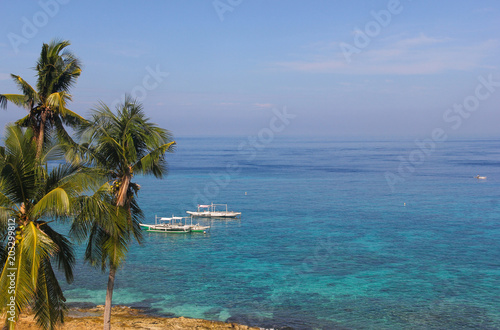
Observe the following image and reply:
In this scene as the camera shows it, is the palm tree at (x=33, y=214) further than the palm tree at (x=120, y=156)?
No

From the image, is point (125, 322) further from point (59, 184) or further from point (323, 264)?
point (323, 264)

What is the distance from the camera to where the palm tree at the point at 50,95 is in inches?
655

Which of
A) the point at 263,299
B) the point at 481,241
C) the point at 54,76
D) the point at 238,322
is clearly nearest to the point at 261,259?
the point at 263,299

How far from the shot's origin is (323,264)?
4562cm

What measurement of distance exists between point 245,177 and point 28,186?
111 metres

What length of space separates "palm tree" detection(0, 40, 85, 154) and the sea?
6.97 m

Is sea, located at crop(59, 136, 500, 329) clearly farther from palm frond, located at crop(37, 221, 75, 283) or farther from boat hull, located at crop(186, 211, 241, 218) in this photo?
palm frond, located at crop(37, 221, 75, 283)

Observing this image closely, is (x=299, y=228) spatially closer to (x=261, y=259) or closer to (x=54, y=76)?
(x=261, y=259)

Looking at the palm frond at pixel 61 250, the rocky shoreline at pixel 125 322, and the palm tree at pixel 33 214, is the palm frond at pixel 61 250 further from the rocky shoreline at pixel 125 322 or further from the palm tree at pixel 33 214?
the rocky shoreline at pixel 125 322

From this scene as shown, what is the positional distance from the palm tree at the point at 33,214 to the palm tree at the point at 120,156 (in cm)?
105

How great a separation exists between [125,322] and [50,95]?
57.1 ft

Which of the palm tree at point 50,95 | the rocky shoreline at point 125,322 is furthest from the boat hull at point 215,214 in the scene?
the palm tree at point 50,95

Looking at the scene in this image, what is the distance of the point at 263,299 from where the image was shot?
35.7m

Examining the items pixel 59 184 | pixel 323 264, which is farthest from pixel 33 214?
pixel 323 264
